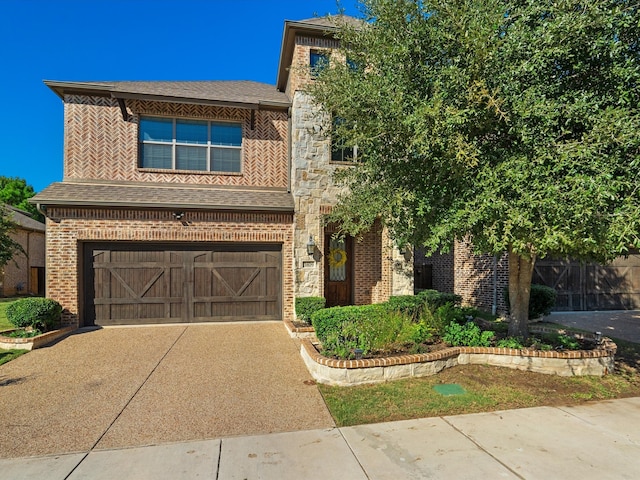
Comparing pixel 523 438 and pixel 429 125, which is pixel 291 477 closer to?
pixel 523 438

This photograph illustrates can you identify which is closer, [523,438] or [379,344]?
[523,438]

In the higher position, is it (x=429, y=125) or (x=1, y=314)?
(x=429, y=125)

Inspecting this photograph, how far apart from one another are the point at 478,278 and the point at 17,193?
39881 millimetres

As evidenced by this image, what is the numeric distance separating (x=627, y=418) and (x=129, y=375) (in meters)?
7.20

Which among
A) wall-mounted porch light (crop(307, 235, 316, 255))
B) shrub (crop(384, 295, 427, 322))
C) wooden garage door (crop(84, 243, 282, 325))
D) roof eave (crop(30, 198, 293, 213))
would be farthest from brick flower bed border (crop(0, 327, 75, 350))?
shrub (crop(384, 295, 427, 322))

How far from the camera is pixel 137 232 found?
9.14 metres

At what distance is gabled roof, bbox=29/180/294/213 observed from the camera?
8.74 metres

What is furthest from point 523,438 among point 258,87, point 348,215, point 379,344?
point 258,87

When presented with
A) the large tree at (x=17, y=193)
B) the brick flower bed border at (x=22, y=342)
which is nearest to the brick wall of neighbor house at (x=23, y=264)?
the large tree at (x=17, y=193)

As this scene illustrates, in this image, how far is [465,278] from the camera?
12297 mm

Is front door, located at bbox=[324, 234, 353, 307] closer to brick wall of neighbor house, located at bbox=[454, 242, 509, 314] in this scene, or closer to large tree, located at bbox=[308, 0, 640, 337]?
brick wall of neighbor house, located at bbox=[454, 242, 509, 314]

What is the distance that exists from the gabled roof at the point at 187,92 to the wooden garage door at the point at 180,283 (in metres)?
4.28

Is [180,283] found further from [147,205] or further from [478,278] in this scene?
[478,278]

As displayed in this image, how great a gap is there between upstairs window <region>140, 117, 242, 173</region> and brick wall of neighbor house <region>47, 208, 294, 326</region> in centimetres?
191
